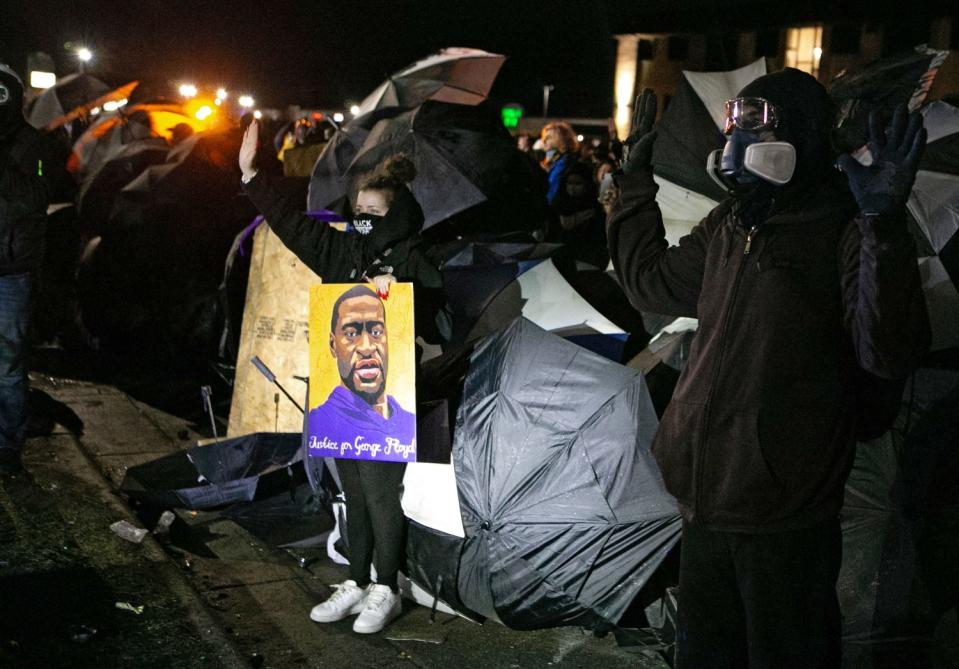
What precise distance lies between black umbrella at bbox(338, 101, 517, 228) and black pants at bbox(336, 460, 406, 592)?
292 cm

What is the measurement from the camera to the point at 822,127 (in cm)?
269

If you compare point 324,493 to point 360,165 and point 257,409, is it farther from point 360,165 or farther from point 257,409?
point 360,165

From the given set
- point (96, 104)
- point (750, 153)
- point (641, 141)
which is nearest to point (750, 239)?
point (750, 153)

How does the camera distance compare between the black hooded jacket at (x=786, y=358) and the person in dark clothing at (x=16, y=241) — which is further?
the person in dark clothing at (x=16, y=241)

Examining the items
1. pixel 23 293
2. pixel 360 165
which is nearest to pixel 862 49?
pixel 360 165

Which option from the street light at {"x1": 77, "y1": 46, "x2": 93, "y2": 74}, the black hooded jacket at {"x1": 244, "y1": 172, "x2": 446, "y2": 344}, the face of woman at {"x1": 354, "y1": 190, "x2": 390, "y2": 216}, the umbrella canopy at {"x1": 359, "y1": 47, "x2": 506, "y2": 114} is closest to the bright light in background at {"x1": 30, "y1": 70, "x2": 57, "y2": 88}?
the street light at {"x1": 77, "y1": 46, "x2": 93, "y2": 74}

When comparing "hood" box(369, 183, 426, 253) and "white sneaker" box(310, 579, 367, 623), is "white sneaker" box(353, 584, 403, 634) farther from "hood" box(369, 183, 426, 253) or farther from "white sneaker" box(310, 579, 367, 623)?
"hood" box(369, 183, 426, 253)

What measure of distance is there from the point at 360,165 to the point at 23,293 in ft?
8.30

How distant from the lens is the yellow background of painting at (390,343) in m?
4.20

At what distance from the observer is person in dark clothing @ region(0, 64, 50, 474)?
5699 mm

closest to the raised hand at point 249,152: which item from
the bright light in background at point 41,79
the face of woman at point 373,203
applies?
the face of woman at point 373,203

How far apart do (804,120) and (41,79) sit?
1019 inches

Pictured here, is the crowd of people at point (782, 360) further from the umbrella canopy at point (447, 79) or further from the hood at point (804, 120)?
the umbrella canopy at point (447, 79)

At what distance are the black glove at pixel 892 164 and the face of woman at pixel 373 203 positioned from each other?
2.50 metres
